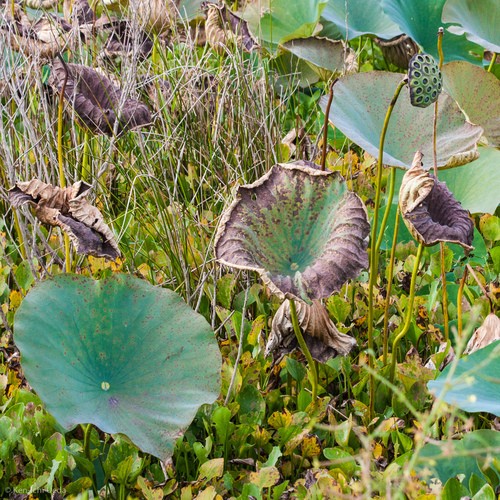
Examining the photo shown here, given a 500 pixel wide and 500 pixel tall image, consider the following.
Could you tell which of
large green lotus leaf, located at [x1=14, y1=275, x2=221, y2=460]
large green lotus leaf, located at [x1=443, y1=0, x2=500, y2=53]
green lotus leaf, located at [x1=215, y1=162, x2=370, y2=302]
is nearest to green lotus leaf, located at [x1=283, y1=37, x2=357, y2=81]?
large green lotus leaf, located at [x1=443, y1=0, x2=500, y2=53]

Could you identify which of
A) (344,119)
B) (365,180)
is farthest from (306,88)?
(344,119)

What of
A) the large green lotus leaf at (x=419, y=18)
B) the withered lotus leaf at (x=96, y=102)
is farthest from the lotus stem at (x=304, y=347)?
the large green lotus leaf at (x=419, y=18)

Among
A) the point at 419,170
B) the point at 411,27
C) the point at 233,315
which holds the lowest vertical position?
the point at 233,315

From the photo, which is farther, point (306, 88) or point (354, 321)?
point (306, 88)

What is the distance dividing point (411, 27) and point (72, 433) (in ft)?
5.69

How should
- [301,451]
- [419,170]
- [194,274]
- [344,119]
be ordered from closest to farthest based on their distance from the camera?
[419,170] → [301,451] → [344,119] → [194,274]

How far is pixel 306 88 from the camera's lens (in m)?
3.25

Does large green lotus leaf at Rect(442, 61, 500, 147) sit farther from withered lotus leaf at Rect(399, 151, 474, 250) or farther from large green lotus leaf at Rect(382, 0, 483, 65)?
withered lotus leaf at Rect(399, 151, 474, 250)

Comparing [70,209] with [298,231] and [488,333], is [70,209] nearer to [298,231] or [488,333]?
[298,231]

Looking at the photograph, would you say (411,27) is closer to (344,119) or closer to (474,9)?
Result: (474,9)

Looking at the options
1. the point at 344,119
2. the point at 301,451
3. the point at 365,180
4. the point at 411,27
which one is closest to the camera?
the point at 301,451

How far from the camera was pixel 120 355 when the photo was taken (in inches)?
59.6

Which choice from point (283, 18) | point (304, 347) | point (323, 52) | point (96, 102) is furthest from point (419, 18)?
point (304, 347)

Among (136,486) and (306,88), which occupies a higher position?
(306,88)
